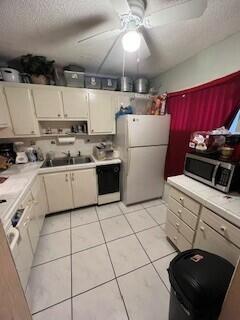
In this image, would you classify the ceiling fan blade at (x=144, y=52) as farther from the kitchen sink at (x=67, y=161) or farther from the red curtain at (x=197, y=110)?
the kitchen sink at (x=67, y=161)

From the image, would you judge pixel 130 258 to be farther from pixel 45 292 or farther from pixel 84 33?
pixel 84 33

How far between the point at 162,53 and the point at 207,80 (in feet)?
2.20

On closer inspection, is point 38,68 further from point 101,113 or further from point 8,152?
point 8,152

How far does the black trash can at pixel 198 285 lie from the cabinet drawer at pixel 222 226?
0.19m

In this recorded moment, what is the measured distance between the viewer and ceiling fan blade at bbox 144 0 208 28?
2.96 ft

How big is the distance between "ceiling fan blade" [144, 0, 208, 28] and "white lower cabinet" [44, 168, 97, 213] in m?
1.90

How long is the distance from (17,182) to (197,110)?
2380 millimetres

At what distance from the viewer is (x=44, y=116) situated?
2.21m

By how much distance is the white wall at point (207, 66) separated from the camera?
1.53 meters

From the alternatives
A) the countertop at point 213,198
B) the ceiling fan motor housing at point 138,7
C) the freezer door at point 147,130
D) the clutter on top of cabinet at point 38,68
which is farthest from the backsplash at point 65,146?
the ceiling fan motor housing at point 138,7

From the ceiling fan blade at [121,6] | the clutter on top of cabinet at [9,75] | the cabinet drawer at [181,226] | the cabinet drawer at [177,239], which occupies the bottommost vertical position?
the cabinet drawer at [177,239]

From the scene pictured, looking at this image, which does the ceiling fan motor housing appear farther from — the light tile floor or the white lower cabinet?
the light tile floor

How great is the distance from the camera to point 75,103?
231 cm

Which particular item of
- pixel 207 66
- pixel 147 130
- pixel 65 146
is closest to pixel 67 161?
pixel 65 146
